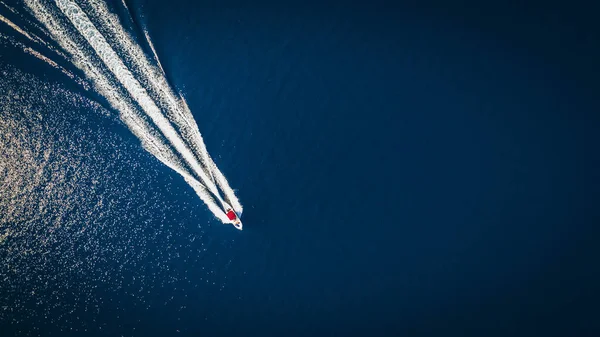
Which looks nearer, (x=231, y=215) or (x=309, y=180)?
(x=231, y=215)

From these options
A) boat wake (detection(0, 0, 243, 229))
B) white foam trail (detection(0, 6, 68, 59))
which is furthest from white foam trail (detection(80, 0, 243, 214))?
white foam trail (detection(0, 6, 68, 59))

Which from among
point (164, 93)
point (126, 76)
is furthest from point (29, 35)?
point (164, 93)

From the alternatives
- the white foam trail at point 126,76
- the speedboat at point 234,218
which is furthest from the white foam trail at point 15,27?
the speedboat at point 234,218

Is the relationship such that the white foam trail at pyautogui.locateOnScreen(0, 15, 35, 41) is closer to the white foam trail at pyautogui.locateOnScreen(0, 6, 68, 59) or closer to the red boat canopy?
the white foam trail at pyautogui.locateOnScreen(0, 6, 68, 59)

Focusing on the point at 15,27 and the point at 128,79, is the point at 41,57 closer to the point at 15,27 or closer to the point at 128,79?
the point at 15,27

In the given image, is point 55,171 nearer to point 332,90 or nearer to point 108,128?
point 108,128

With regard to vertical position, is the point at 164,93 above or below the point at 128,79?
below

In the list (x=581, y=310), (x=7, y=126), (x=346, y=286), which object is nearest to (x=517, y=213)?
(x=581, y=310)
